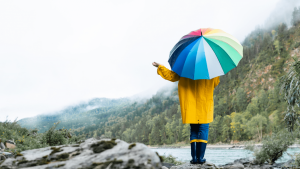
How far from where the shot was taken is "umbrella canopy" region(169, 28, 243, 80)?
3.48m

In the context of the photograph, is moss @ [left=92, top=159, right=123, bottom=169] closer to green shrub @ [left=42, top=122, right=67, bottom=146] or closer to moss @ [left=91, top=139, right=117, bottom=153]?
moss @ [left=91, top=139, right=117, bottom=153]

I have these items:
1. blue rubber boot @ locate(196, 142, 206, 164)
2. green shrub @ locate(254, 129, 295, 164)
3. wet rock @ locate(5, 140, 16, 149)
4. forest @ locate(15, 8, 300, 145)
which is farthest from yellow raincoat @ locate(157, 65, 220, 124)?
forest @ locate(15, 8, 300, 145)

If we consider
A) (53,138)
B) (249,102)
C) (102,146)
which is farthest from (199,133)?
(249,102)

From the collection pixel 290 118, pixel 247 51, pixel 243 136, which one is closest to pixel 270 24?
pixel 247 51

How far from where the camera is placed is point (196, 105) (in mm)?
3783

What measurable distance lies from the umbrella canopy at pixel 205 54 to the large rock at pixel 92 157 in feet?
6.47

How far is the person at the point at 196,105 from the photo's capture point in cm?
374

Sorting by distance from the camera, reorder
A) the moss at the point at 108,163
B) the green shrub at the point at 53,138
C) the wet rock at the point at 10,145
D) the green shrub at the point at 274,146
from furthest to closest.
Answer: the green shrub at the point at 274,146 < the wet rock at the point at 10,145 < the green shrub at the point at 53,138 < the moss at the point at 108,163

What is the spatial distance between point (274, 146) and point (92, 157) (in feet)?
38.0

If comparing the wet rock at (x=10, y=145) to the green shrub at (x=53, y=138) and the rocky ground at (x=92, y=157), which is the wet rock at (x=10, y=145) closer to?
the green shrub at (x=53, y=138)

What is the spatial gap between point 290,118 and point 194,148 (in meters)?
5.44

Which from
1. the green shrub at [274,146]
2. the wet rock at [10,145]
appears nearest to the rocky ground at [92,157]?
the wet rock at [10,145]

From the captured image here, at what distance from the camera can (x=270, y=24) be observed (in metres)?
150

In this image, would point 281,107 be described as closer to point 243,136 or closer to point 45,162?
point 243,136
